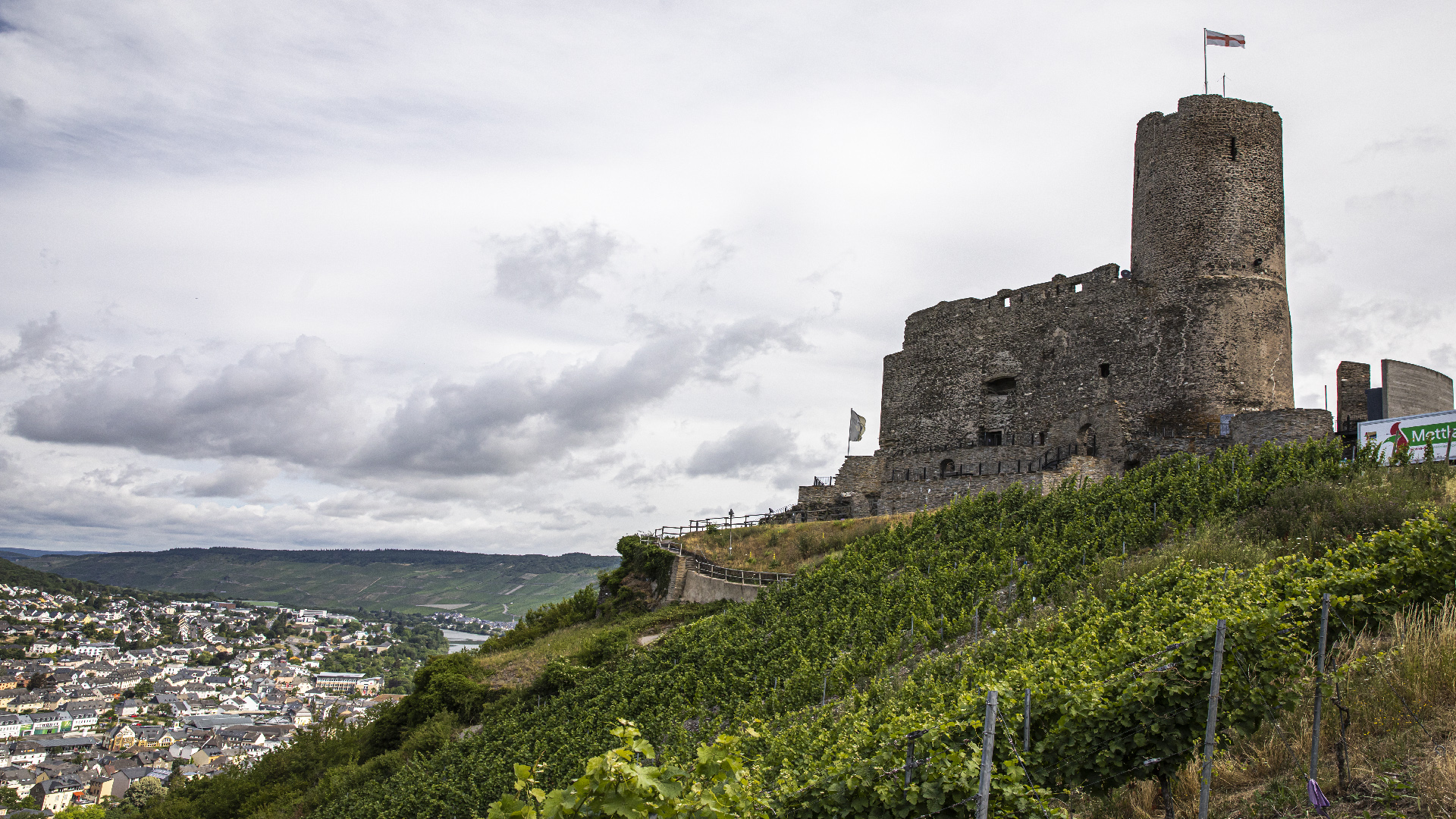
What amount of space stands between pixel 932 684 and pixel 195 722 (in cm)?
9738

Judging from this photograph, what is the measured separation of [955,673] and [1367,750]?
642 centimetres

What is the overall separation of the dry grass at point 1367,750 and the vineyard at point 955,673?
0.21 metres

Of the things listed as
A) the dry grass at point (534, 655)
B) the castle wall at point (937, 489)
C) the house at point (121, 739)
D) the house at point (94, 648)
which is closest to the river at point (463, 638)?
the house at point (94, 648)

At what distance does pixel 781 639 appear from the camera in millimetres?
20219

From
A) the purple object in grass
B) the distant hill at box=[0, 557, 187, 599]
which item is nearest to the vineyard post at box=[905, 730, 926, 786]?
the purple object in grass

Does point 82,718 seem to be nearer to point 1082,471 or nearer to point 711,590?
point 711,590

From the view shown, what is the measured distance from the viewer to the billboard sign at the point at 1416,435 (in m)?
20.2

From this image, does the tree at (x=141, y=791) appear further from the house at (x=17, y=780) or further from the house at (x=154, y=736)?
the house at (x=154, y=736)

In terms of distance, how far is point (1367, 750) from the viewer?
7102 millimetres

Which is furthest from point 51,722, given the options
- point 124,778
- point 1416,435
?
Answer: point 1416,435

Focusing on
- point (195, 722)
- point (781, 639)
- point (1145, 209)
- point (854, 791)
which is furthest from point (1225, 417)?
point (195, 722)

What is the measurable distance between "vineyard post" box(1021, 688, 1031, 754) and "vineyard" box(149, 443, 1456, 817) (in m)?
0.06

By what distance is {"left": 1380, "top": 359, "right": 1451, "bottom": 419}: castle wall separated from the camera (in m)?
23.8

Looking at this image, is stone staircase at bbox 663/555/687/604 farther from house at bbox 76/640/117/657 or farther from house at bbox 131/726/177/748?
house at bbox 76/640/117/657
